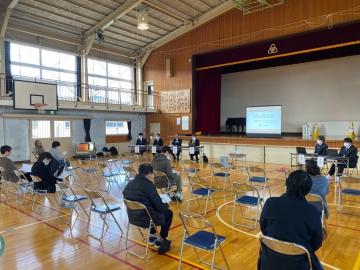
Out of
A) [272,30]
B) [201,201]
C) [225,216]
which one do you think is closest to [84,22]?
[272,30]

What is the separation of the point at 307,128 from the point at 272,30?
17.1ft

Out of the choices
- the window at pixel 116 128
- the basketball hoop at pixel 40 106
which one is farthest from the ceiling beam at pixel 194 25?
the basketball hoop at pixel 40 106

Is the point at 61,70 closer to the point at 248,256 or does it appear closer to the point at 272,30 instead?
the point at 272,30

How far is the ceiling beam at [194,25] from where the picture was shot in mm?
13602

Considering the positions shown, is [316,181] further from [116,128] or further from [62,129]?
[116,128]

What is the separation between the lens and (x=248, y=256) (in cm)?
338

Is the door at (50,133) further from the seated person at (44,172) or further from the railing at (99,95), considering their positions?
the seated person at (44,172)

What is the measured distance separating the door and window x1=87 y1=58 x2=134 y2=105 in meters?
2.27

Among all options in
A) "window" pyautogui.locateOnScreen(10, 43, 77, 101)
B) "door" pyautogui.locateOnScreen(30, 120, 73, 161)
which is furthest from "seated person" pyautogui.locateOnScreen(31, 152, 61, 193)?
"window" pyautogui.locateOnScreen(10, 43, 77, 101)

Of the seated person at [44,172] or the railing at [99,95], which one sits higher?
the railing at [99,95]

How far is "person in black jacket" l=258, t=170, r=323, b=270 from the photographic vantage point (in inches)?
79.0

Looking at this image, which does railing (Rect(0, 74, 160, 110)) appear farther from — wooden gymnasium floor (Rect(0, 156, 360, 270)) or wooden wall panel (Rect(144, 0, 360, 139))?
wooden gymnasium floor (Rect(0, 156, 360, 270))

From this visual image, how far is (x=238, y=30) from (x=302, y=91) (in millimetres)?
5011

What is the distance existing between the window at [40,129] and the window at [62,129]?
390 millimetres
